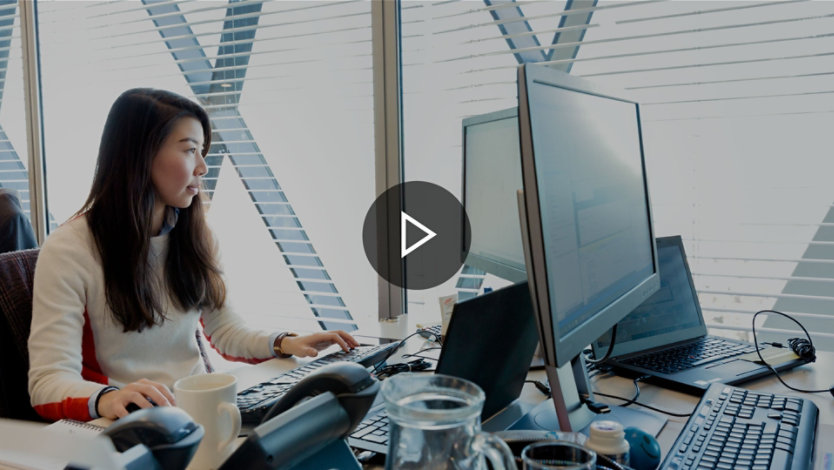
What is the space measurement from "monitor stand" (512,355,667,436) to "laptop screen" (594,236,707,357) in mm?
293

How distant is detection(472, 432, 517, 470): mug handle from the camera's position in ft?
1.56

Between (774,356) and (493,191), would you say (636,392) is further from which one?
(493,191)

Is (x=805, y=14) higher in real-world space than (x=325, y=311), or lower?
higher

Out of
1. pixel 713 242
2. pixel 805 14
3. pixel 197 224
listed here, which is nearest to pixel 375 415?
pixel 197 224

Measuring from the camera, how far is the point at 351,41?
224 cm

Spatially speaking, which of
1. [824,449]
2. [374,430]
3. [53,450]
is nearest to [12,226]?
[374,430]

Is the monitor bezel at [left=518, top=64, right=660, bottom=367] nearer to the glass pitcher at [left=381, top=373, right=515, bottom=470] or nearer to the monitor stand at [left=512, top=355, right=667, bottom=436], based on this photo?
the monitor stand at [left=512, top=355, right=667, bottom=436]

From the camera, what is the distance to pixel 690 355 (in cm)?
136

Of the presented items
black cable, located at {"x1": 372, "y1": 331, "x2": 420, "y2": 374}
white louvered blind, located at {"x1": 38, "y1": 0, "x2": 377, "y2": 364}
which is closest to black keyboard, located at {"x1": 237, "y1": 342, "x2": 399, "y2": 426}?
black cable, located at {"x1": 372, "y1": 331, "x2": 420, "y2": 374}

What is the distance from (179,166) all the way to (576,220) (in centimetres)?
100

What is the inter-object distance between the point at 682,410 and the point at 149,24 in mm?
2576

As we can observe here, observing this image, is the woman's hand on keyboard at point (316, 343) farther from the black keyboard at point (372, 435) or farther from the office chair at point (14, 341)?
the office chair at point (14, 341)

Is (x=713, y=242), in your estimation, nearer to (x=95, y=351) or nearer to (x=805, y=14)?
(x=805, y=14)
